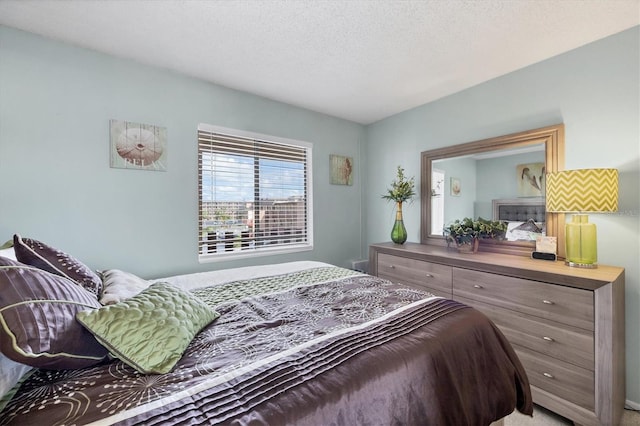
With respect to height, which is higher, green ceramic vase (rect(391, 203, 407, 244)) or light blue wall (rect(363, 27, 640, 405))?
light blue wall (rect(363, 27, 640, 405))

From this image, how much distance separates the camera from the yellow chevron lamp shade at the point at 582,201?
160cm

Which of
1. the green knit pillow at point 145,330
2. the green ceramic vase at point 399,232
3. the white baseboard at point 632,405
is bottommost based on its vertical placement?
the white baseboard at point 632,405

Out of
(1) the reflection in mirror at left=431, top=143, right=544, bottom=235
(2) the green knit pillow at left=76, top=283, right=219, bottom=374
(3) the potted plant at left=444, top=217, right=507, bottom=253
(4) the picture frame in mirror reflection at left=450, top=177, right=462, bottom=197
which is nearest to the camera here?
(2) the green knit pillow at left=76, top=283, right=219, bottom=374

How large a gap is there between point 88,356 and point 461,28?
2.51 meters

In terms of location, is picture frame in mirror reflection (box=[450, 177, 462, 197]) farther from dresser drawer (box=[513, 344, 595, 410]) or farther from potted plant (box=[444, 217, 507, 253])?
dresser drawer (box=[513, 344, 595, 410])

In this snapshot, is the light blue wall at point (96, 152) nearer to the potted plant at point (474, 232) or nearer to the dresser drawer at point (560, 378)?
the potted plant at point (474, 232)

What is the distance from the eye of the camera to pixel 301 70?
7.44 feet

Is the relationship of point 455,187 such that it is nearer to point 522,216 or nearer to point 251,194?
point 522,216

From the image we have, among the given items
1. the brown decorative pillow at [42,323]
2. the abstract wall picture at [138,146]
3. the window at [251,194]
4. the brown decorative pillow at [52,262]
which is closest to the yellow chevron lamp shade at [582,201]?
the window at [251,194]

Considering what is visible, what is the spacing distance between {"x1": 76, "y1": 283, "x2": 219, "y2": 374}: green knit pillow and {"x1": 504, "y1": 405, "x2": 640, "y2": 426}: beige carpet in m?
2.00

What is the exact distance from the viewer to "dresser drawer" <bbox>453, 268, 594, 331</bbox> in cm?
151

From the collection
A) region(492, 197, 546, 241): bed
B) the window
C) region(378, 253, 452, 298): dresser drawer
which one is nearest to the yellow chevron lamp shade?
region(492, 197, 546, 241): bed

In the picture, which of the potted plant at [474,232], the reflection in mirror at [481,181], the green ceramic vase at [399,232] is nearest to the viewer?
the reflection in mirror at [481,181]

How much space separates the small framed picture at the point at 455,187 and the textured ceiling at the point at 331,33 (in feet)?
3.05
